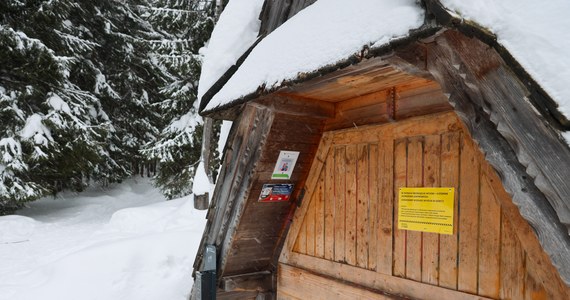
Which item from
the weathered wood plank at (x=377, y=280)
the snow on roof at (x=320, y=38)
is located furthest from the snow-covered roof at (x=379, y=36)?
the weathered wood plank at (x=377, y=280)

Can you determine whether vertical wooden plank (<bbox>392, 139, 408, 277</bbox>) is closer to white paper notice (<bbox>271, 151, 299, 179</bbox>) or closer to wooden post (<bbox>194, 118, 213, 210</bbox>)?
white paper notice (<bbox>271, 151, 299, 179</bbox>)

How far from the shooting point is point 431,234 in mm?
2227

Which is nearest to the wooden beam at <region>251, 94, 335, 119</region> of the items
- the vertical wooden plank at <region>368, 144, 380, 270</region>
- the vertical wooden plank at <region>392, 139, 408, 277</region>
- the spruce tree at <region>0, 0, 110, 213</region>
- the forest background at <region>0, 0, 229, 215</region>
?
the vertical wooden plank at <region>368, 144, 380, 270</region>

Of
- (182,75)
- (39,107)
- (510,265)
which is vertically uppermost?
(182,75)

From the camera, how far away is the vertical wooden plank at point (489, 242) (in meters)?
1.91

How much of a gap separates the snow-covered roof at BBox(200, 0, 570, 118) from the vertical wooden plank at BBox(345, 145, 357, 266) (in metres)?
0.90

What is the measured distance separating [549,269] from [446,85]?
38.5 inches

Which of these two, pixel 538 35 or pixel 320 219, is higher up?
pixel 538 35

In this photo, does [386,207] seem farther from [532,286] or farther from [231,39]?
[231,39]

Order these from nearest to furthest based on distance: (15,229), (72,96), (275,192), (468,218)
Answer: (468,218) → (275,192) → (15,229) → (72,96)

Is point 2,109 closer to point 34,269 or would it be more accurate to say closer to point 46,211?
point 46,211

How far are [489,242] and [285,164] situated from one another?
150 centimetres

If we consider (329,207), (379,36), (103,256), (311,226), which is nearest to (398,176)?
(329,207)

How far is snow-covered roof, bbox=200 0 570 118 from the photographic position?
1.08 meters
